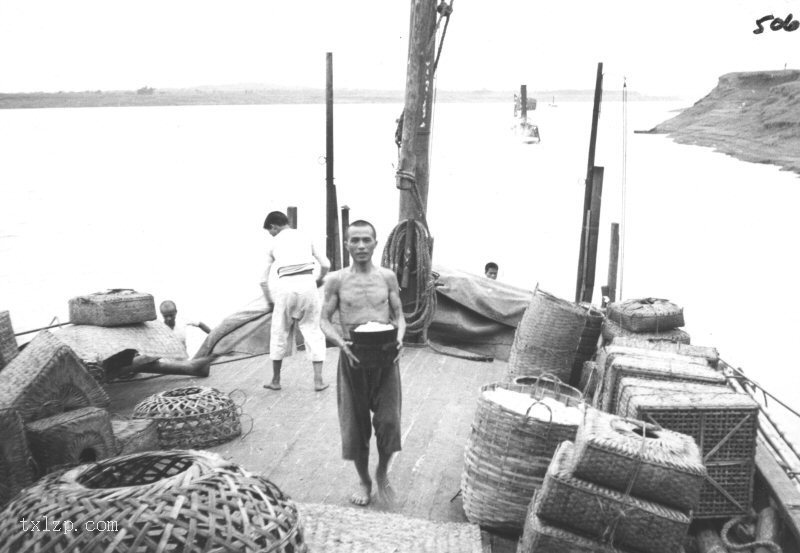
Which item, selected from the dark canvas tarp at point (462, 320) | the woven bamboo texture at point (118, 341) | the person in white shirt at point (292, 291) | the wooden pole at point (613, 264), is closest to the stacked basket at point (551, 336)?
the dark canvas tarp at point (462, 320)

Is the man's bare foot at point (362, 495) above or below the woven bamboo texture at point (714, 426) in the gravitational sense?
below

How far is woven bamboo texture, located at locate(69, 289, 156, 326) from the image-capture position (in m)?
7.21

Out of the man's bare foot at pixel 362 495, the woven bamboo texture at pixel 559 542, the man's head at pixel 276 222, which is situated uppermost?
the man's head at pixel 276 222

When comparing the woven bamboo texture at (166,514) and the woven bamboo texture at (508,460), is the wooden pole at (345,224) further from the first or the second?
the woven bamboo texture at (166,514)

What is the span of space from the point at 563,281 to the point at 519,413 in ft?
85.4

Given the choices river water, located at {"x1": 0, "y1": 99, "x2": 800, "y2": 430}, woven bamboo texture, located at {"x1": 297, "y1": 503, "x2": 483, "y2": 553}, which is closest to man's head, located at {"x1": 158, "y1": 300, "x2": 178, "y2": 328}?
woven bamboo texture, located at {"x1": 297, "y1": 503, "x2": 483, "y2": 553}

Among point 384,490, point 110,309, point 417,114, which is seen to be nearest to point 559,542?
point 384,490

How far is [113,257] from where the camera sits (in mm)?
Result: 34312

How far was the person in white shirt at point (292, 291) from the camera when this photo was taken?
688cm

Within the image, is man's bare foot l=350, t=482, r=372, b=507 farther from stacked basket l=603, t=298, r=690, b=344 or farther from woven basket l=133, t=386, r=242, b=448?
stacked basket l=603, t=298, r=690, b=344

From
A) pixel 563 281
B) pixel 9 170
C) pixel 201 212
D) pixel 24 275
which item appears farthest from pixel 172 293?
pixel 9 170

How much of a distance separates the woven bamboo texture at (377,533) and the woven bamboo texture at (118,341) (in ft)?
10.2

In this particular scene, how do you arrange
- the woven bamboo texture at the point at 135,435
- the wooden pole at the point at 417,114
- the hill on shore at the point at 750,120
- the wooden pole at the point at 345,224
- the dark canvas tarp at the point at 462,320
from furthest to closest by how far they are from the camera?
the hill on shore at the point at 750,120 → the wooden pole at the point at 345,224 → the dark canvas tarp at the point at 462,320 → the wooden pole at the point at 417,114 → the woven bamboo texture at the point at 135,435

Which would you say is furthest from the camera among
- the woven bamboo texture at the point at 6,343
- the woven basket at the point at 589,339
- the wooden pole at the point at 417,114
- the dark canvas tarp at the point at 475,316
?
the dark canvas tarp at the point at 475,316
